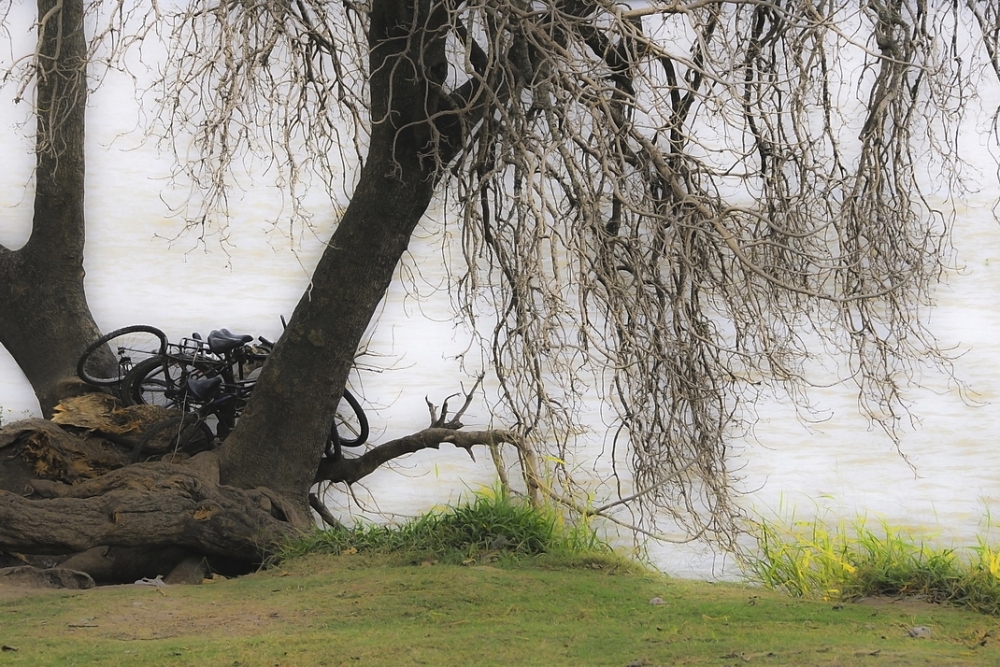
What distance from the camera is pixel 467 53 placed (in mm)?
2855

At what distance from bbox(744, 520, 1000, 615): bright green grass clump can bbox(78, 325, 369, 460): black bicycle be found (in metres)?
1.78

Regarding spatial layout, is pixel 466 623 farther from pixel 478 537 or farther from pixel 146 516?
pixel 146 516

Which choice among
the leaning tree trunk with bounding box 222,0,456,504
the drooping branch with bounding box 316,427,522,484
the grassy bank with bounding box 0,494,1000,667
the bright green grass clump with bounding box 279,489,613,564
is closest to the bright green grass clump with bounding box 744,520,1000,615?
the grassy bank with bounding box 0,494,1000,667

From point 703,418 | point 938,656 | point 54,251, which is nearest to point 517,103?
point 703,418

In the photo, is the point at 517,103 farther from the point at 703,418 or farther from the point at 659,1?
the point at 703,418

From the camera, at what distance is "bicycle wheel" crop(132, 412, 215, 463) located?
175 inches

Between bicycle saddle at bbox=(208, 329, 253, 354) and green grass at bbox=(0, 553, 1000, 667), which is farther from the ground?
bicycle saddle at bbox=(208, 329, 253, 354)

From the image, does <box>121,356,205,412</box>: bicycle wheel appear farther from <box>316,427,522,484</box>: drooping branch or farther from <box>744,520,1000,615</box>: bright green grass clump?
<box>744,520,1000,615</box>: bright green grass clump

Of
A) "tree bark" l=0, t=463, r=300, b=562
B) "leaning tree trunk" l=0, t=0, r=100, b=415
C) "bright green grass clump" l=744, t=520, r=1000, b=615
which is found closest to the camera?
"bright green grass clump" l=744, t=520, r=1000, b=615

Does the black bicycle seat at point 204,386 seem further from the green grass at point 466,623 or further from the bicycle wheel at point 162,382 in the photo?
the green grass at point 466,623

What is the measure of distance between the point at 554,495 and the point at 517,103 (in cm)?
157

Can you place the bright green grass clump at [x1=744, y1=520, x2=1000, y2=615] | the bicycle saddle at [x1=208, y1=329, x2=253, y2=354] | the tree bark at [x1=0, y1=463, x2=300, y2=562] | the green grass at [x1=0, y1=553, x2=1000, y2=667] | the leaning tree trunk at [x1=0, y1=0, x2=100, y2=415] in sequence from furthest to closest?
the leaning tree trunk at [x1=0, y1=0, x2=100, y2=415]
the bicycle saddle at [x1=208, y1=329, x2=253, y2=354]
the tree bark at [x1=0, y1=463, x2=300, y2=562]
the bright green grass clump at [x1=744, y1=520, x2=1000, y2=615]
the green grass at [x1=0, y1=553, x2=1000, y2=667]

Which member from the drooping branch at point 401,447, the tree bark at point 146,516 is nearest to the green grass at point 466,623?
the tree bark at point 146,516

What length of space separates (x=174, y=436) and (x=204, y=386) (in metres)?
0.29
